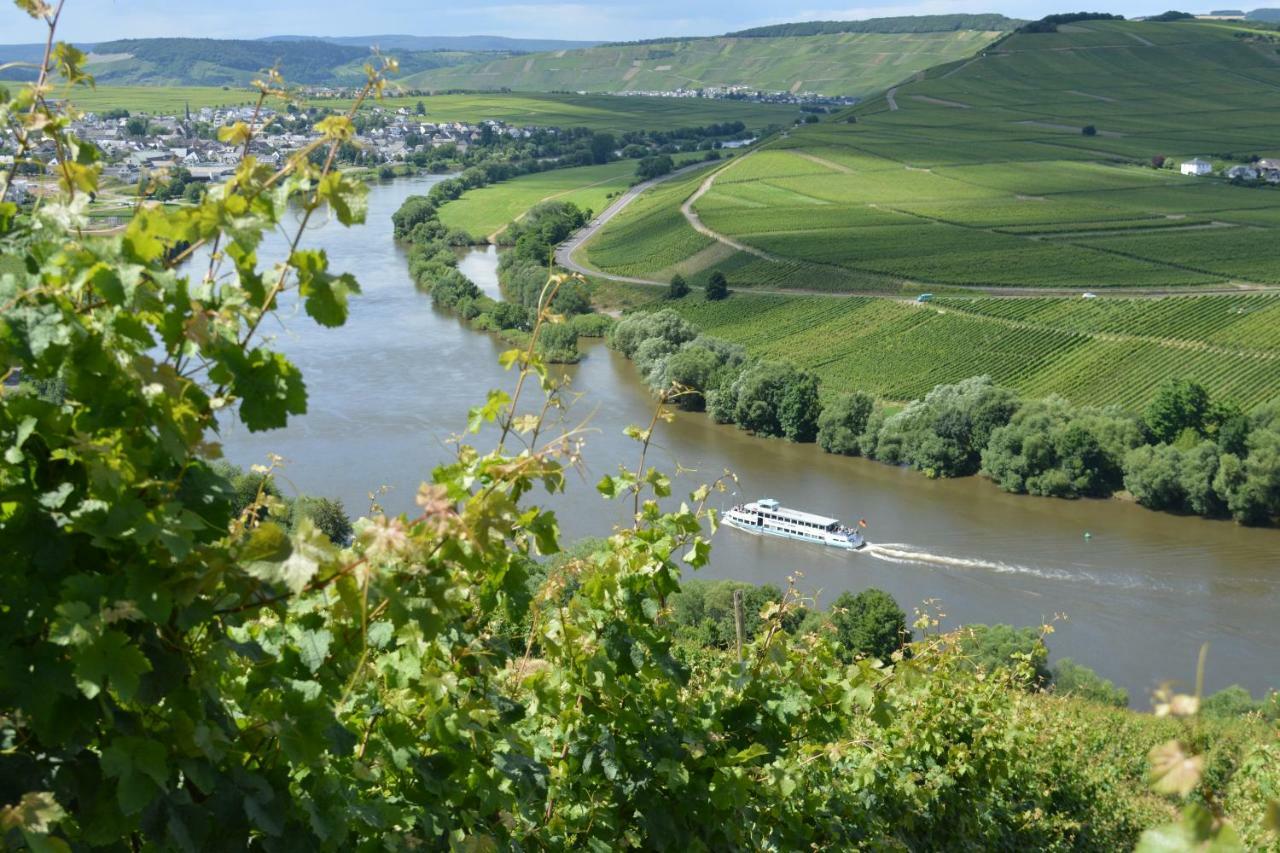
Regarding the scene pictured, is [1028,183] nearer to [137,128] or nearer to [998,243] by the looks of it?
[998,243]

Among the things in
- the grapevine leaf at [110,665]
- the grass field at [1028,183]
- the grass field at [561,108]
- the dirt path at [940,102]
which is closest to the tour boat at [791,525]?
the grass field at [1028,183]

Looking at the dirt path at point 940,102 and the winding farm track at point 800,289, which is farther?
the dirt path at point 940,102

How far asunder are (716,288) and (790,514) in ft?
65.2

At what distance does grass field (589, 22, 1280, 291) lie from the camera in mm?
42906

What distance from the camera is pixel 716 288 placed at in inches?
1639

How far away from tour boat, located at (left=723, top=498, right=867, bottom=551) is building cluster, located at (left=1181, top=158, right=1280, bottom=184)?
146ft

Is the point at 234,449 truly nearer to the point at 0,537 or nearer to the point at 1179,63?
the point at 0,537

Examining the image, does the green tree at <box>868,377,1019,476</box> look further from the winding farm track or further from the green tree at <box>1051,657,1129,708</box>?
the winding farm track

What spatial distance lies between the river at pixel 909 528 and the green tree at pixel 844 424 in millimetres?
512

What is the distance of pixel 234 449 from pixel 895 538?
13689 millimetres

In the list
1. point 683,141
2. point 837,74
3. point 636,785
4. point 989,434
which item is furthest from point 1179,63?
point 636,785

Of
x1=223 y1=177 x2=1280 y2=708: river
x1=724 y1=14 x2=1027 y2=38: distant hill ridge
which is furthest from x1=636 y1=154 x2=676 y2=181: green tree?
x1=724 y1=14 x2=1027 y2=38: distant hill ridge

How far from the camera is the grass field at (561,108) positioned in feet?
307

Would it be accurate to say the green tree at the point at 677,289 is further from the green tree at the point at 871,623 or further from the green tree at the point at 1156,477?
the green tree at the point at 871,623
